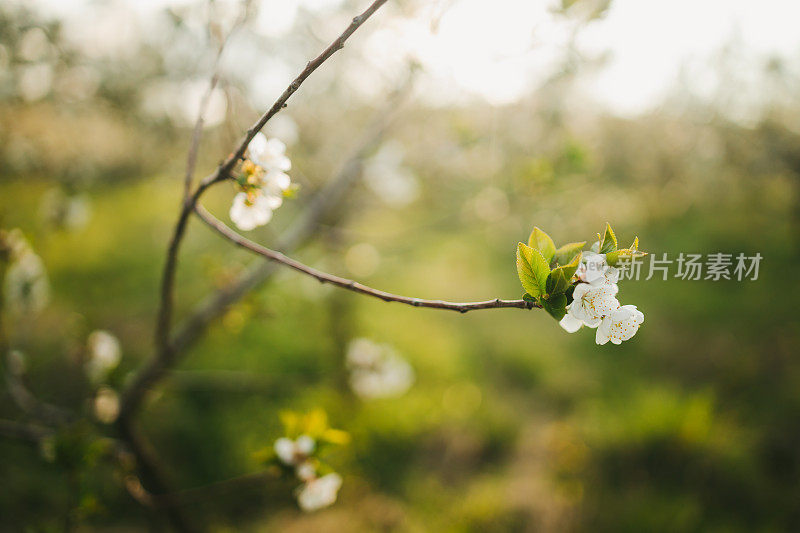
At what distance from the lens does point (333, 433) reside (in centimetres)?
130

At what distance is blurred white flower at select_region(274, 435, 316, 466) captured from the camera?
4.14 feet

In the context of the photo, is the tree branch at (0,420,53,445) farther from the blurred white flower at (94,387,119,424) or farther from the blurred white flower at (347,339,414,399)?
the blurred white flower at (347,339,414,399)

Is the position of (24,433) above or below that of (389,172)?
below

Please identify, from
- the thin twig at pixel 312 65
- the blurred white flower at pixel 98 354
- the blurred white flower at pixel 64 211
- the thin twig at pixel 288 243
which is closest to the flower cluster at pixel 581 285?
the thin twig at pixel 312 65

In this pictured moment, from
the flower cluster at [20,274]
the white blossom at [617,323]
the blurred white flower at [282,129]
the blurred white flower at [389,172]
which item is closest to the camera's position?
the white blossom at [617,323]

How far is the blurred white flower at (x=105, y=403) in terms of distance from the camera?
5.84ft

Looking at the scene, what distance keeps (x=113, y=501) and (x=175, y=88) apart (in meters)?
3.07

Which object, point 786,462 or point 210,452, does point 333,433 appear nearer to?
point 210,452

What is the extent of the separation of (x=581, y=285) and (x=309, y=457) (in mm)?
940

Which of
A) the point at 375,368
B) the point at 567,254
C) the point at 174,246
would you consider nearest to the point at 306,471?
the point at 174,246

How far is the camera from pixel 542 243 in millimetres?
806

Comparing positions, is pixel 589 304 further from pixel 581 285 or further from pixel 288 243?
pixel 288 243

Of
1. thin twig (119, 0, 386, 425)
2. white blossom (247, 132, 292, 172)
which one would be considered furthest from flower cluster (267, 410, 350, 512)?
white blossom (247, 132, 292, 172)
